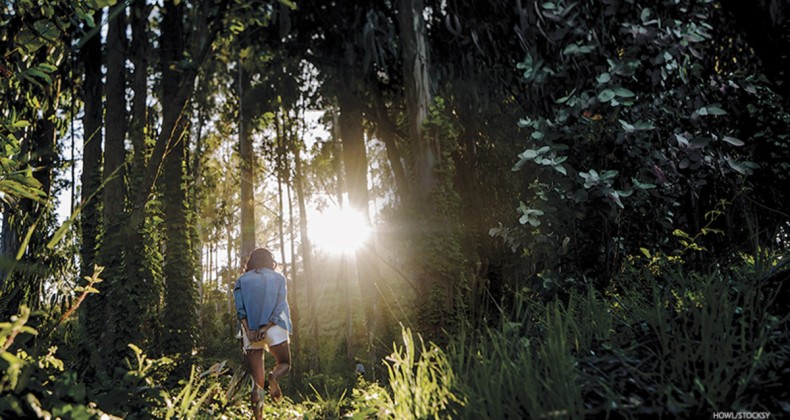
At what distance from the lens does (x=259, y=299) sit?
589 centimetres

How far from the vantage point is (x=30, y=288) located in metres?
1.92

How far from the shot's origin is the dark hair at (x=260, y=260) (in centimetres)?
610

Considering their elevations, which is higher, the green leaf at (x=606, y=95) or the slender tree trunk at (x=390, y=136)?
the slender tree trunk at (x=390, y=136)

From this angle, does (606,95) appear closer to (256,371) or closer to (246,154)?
(256,371)

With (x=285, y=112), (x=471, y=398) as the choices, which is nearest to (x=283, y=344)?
(x=471, y=398)

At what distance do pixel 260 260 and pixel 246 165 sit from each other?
747cm

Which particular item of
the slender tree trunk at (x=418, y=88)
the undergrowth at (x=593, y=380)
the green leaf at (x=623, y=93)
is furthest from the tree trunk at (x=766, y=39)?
the slender tree trunk at (x=418, y=88)

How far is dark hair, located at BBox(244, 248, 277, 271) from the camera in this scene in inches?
240

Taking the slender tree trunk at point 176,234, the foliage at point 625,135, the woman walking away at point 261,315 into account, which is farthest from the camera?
the slender tree trunk at point 176,234

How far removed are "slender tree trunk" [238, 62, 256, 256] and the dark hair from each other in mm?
5685

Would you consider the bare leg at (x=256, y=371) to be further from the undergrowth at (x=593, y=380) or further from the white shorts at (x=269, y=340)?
the undergrowth at (x=593, y=380)

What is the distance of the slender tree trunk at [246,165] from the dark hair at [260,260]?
568cm

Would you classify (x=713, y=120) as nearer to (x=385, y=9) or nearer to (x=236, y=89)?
(x=385, y=9)

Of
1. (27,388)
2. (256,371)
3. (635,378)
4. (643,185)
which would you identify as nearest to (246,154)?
(256,371)
